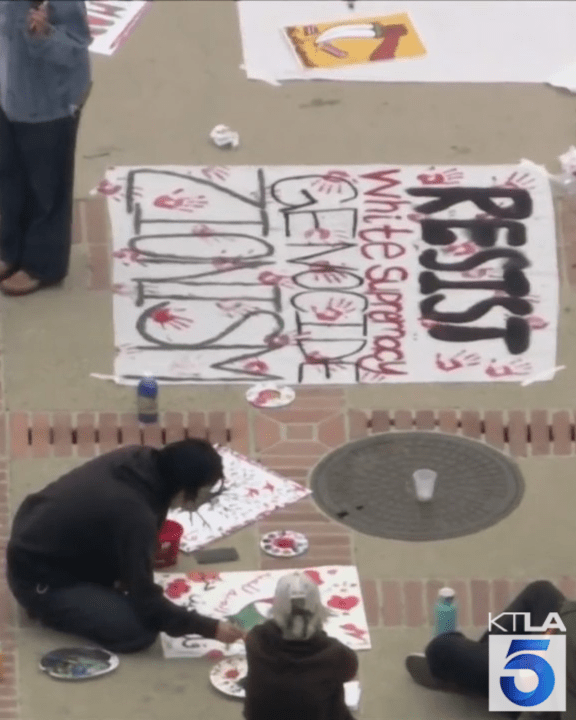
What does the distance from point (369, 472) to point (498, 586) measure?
993 millimetres

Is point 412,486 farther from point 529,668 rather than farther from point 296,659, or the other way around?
point 296,659

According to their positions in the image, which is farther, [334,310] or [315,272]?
[315,272]

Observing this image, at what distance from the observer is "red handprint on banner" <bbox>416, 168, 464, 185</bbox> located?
1316cm

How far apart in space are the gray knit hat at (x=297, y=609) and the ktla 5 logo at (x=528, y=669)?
1.11 meters

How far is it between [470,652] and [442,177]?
150 inches

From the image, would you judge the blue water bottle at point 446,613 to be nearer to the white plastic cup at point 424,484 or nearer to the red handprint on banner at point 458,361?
the white plastic cup at point 424,484

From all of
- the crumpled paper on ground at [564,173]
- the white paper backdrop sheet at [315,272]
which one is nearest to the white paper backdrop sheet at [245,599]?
the white paper backdrop sheet at [315,272]

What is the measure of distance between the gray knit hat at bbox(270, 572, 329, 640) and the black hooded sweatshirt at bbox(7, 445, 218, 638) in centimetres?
107

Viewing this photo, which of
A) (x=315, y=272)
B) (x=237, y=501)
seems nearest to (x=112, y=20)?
(x=315, y=272)

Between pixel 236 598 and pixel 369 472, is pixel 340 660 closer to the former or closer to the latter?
pixel 236 598

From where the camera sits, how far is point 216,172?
1320 cm

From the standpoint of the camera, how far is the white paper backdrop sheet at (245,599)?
1028cm

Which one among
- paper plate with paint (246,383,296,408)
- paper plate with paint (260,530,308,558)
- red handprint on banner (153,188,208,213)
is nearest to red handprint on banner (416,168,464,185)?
red handprint on banner (153,188,208,213)

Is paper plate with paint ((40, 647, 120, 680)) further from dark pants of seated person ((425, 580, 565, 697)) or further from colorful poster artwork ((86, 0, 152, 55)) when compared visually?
colorful poster artwork ((86, 0, 152, 55))
